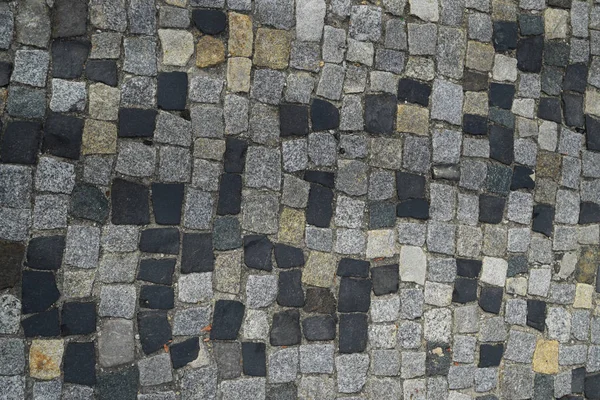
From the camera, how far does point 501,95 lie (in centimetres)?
463

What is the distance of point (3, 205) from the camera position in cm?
376

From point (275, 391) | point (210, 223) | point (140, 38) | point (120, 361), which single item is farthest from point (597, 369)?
point (140, 38)

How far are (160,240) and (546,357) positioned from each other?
2.98 meters

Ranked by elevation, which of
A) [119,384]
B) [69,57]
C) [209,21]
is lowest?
[119,384]

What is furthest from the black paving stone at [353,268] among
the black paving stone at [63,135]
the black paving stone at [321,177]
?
the black paving stone at [63,135]

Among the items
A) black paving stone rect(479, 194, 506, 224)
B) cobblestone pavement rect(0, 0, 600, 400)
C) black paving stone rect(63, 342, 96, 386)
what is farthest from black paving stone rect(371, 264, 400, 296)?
black paving stone rect(63, 342, 96, 386)

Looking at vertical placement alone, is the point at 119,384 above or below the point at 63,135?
below

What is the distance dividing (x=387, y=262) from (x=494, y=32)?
6.20ft

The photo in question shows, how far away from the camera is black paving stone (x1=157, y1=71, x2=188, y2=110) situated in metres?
4.02

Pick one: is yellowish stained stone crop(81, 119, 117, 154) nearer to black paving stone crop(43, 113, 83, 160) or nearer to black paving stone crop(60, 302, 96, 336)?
black paving stone crop(43, 113, 83, 160)

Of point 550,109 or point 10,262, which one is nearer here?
point 10,262

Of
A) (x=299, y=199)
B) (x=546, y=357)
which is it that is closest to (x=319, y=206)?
(x=299, y=199)

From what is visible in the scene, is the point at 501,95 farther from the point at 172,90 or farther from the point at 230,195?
the point at 172,90

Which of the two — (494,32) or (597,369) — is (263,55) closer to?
(494,32)
